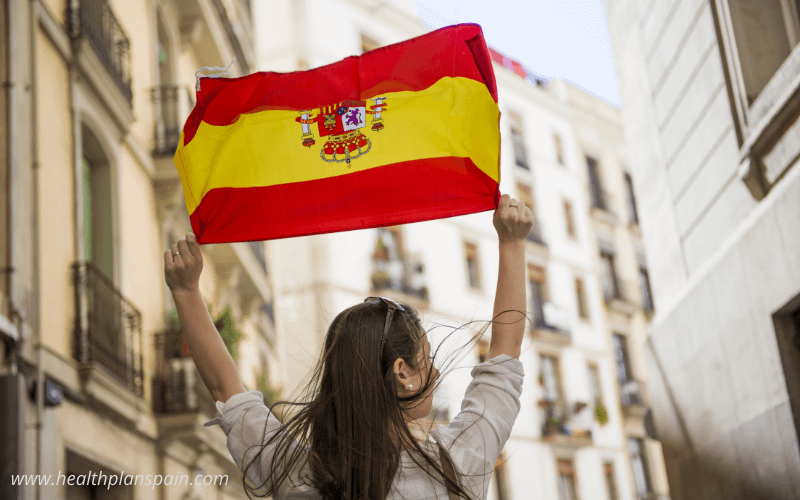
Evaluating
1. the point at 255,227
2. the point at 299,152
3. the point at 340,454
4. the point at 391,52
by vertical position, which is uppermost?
the point at 391,52

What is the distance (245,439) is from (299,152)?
215 cm

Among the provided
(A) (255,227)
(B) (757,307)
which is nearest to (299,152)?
(A) (255,227)

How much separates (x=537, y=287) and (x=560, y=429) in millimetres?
5370

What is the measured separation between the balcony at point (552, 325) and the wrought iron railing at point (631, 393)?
3.46m

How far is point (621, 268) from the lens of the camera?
36062 millimetres

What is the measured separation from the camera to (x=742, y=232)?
21.5 ft

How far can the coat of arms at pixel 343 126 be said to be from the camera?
160 inches

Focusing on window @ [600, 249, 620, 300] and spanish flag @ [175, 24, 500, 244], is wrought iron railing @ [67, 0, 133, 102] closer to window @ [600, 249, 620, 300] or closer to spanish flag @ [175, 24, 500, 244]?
spanish flag @ [175, 24, 500, 244]

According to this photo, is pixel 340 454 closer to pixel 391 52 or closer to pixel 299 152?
pixel 299 152

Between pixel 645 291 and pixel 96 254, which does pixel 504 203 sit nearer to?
pixel 96 254

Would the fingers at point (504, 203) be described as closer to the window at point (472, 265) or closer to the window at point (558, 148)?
the window at point (472, 265)

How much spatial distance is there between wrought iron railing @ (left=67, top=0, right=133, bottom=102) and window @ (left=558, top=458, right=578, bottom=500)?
21.3 m

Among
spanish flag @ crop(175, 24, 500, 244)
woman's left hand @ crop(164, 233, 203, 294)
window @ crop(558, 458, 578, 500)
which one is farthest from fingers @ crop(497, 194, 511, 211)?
window @ crop(558, 458, 578, 500)

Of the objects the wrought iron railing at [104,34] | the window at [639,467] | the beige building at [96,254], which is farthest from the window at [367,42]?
the wrought iron railing at [104,34]
